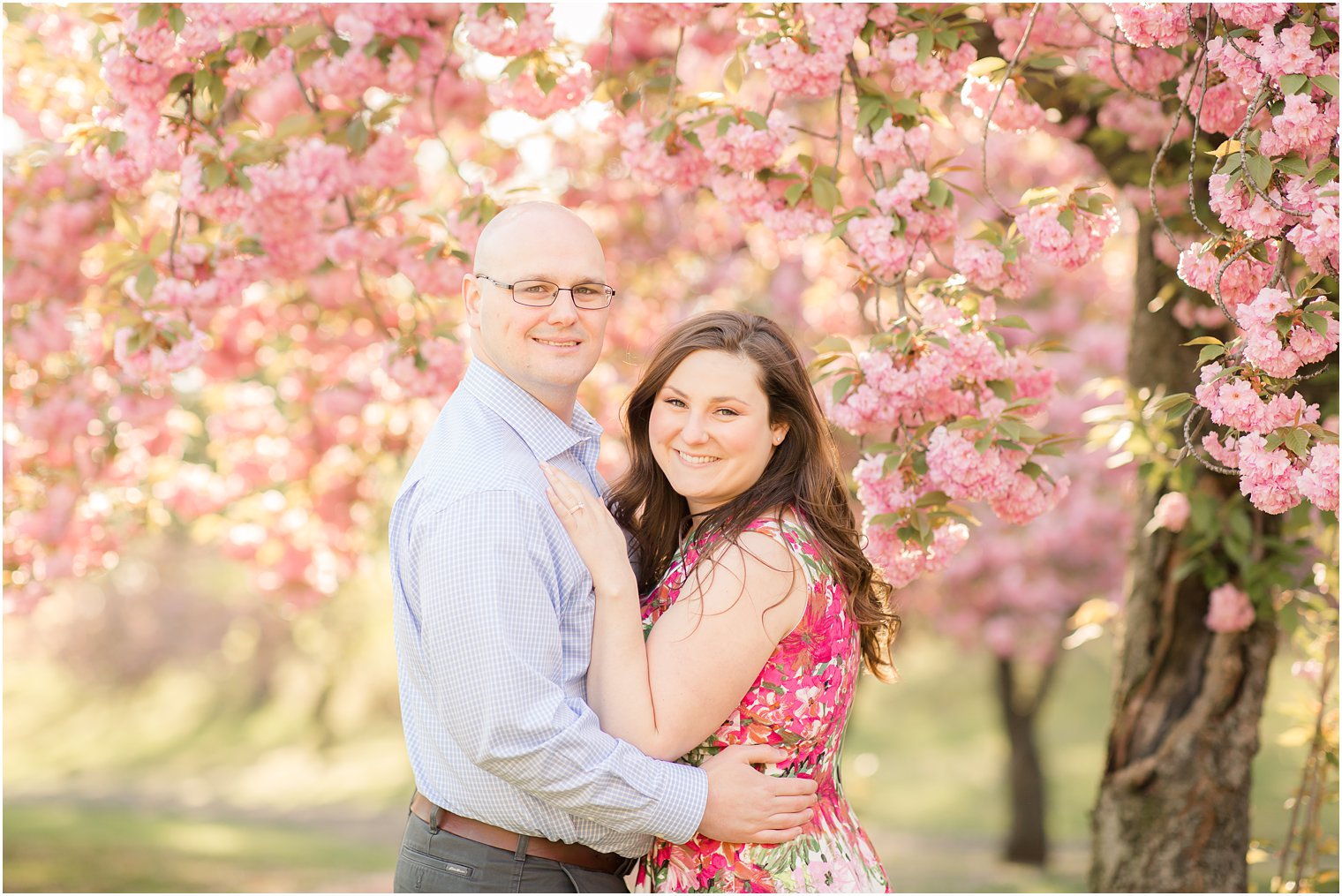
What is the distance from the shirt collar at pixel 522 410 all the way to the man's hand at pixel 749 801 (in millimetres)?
773

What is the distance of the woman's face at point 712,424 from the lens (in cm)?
271

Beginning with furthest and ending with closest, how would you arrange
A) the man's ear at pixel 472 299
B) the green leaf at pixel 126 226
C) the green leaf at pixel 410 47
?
the green leaf at pixel 126 226
the green leaf at pixel 410 47
the man's ear at pixel 472 299

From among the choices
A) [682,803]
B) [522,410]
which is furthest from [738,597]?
[522,410]

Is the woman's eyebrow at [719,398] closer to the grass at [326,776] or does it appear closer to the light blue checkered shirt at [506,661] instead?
the light blue checkered shirt at [506,661]

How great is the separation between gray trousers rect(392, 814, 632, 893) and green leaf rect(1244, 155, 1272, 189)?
210cm

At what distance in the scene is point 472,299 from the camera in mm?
2873

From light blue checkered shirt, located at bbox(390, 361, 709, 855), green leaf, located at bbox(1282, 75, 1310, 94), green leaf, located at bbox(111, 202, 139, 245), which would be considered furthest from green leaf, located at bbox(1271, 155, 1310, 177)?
green leaf, located at bbox(111, 202, 139, 245)

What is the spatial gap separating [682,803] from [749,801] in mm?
157

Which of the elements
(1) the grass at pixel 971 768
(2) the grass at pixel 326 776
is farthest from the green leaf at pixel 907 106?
(1) the grass at pixel 971 768

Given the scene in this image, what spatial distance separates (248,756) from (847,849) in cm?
2032

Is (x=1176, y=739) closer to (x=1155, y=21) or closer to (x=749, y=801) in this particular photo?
(x=749, y=801)

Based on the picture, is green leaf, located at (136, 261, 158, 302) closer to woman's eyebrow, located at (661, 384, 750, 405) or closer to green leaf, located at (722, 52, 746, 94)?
green leaf, located at (722, 52, 746, 94)

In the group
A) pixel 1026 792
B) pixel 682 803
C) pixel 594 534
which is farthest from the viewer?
pixel 1026 792

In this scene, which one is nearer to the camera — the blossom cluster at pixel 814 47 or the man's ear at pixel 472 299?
the man's ear at pixel 472 299
